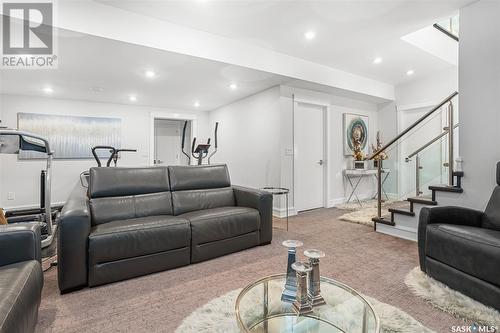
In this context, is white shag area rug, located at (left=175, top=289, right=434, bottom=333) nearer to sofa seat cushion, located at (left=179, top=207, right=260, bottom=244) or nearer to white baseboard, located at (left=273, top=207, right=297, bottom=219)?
sofa seat cushion, located at (left=179, top=207, right=260, bottom=244)

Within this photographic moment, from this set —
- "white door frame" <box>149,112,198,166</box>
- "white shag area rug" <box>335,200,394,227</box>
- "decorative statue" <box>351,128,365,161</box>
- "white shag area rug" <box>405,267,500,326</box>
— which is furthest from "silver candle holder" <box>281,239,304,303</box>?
"white door frame" <box>149,112,198,166</box>

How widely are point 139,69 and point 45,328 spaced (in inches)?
127

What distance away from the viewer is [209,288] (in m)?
1.94

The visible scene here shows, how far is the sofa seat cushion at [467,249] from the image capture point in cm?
155

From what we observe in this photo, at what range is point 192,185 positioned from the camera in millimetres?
3055

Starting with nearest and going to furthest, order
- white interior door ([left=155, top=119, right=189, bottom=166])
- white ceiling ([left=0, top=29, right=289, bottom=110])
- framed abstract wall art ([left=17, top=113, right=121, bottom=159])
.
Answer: white ceiling ([left=0, top=29, right=289, bottom=110]) < framed abstract wall art ([left=17, top=113, right=121, bottom=159]) < white interior door ([left=155, top=119, right=189, bottom=166])

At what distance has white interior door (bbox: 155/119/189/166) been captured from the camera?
24.0ft

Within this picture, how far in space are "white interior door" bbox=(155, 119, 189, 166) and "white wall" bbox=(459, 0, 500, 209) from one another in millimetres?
6430

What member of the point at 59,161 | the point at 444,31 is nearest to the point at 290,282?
the point at 444,31

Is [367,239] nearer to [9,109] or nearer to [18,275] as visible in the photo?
[18,275]

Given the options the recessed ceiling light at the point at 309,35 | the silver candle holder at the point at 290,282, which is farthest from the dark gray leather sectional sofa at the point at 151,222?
the recessed ceiling light at the point at 309,35

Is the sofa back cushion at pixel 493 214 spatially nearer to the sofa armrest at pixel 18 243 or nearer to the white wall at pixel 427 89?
the sofa armrest at pixel 18 243

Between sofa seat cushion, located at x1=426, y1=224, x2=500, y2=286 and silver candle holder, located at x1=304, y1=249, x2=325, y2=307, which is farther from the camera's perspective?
sofa seat cushion, located at x1=426, y1=224, x2=500, y2=286

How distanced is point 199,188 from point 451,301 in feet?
8.34
